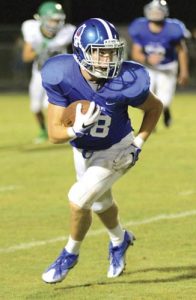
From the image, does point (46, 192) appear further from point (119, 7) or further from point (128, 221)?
point (119, 7)

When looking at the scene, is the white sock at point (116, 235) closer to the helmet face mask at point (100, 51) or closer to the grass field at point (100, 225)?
the grass field at point (100, 225)

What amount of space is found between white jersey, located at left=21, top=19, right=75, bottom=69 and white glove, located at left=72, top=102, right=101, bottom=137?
662cm

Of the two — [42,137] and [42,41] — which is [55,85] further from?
[42,137]

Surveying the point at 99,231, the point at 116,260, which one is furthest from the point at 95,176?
the point at 99,231

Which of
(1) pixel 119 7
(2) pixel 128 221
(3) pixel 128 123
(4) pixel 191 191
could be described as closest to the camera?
(3) pixel 128 123

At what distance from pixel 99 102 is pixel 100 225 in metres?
2.07

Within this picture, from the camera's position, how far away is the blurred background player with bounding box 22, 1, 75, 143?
449 inches

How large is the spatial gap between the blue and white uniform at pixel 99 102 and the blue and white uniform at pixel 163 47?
6884mm

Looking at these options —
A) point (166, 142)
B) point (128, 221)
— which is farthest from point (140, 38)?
point (128, 221)

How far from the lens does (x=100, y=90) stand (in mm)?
5160

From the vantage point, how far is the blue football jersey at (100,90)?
514 centimetres

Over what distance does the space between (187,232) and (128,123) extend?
1554 mm

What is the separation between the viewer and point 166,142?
1155cm

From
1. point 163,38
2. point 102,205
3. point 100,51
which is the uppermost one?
point 100,51
